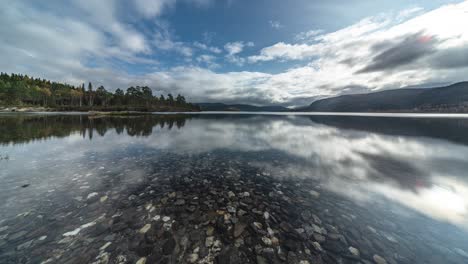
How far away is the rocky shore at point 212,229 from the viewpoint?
421cm

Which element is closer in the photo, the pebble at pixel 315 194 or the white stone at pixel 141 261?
the white stone at pixel 141 261

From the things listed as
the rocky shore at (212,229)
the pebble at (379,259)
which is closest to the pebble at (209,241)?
the rocky shore at (212,229)

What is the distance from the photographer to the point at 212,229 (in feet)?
17.3

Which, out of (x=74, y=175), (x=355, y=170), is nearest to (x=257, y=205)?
(x=355, y=170)

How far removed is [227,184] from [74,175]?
8509mm

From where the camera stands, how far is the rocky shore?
421 cm

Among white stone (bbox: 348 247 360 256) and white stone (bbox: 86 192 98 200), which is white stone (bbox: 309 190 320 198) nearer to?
white stone (bbox: 348 247 360 256)

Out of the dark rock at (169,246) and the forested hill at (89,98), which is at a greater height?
the forested hill at (89,98)

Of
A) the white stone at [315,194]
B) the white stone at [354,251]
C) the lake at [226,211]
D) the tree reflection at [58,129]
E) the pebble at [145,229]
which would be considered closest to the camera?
the lake at [226,211]

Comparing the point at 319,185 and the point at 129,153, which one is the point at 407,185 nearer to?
the point at 319,185

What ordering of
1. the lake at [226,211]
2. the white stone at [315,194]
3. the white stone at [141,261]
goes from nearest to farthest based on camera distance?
the white stone at [141,261]
the lake at [226,211]
the white stone at [315,194]

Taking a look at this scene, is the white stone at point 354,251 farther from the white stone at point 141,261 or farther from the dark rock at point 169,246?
the white stone at point 141,261

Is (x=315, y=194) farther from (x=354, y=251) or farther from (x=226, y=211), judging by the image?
(x=226, y=211)

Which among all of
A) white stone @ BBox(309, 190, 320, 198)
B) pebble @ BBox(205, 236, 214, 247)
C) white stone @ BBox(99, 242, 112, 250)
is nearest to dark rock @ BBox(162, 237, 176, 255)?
pebble @ BBox(205, 236, 214, 247)
